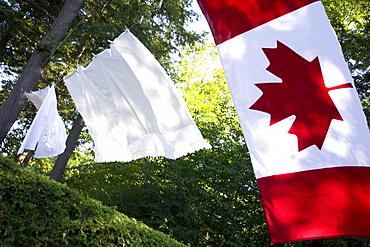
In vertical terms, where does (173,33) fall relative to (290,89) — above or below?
above

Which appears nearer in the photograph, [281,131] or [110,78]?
[281,131]

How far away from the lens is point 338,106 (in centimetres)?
245

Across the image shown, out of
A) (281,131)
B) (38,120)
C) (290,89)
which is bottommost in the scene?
(281,131)

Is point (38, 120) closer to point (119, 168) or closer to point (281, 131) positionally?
point (281, 131)

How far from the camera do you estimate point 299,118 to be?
2.52 m

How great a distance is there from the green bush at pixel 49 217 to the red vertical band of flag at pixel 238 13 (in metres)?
2.89

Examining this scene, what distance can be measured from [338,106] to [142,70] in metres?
2.65

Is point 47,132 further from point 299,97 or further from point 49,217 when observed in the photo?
point 299,97

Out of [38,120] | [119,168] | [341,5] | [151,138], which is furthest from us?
[341,5]

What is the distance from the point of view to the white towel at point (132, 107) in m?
4.09

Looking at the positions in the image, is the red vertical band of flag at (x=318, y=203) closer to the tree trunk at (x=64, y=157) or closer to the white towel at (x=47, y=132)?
the white towel at (x=47, y=132)

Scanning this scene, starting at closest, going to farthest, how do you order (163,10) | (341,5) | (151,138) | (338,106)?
(338,106) → (151,138) → (163,10) → (341,5)

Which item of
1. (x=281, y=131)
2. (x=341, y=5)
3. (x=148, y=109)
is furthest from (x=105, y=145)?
(x=341, y=5)

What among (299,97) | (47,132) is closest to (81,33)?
(47,132)
